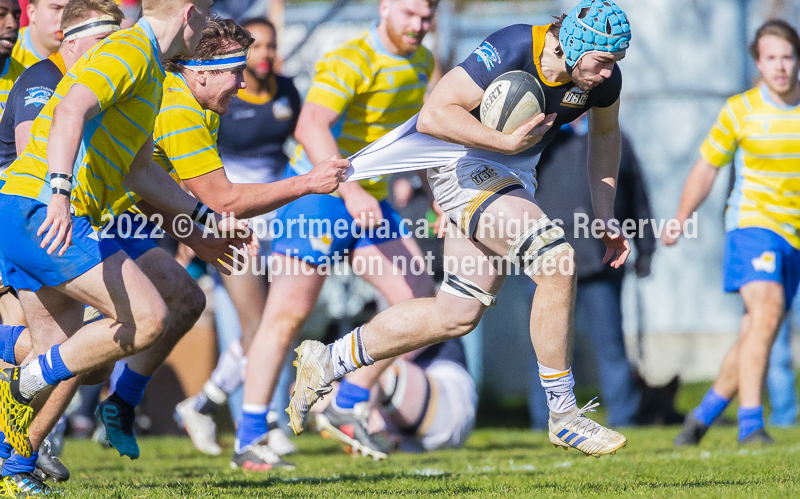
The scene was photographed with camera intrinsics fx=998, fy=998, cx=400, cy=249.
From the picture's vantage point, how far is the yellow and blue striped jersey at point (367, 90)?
20.0ft

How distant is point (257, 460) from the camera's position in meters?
5.67

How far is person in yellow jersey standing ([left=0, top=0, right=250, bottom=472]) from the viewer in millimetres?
4094

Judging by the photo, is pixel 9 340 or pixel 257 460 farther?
pixel 257 460

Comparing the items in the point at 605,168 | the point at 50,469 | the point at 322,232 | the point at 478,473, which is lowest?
the point at 50,469

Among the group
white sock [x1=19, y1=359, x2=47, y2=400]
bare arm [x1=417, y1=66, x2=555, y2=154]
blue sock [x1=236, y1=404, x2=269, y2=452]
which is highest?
bare arm [x1=417, y1=66, x2=555, y2=154]

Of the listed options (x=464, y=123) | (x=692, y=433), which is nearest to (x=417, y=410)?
(x=692, y=433)

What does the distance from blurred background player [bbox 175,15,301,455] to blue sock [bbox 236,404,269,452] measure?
159 cm

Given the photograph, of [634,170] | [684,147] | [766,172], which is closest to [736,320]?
[684,147]

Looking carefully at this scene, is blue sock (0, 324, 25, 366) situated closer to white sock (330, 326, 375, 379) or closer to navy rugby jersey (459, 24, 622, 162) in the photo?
white sock (330, 326, 375, 379)

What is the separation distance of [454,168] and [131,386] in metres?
2.01

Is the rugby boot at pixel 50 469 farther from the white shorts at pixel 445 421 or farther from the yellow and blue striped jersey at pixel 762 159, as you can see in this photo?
the yellow and blue striped jersey at pixel 762 159

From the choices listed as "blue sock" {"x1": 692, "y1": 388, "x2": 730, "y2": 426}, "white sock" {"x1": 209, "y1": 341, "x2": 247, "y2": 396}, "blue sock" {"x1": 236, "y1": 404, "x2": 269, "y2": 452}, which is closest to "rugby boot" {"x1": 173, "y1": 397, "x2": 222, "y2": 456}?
"white sock" {"x1": 209, "y1": 341, "x2": 247, "y2": 396}

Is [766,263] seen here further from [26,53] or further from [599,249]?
[26,53]

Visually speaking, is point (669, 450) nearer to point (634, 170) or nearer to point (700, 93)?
point (634, 170)
